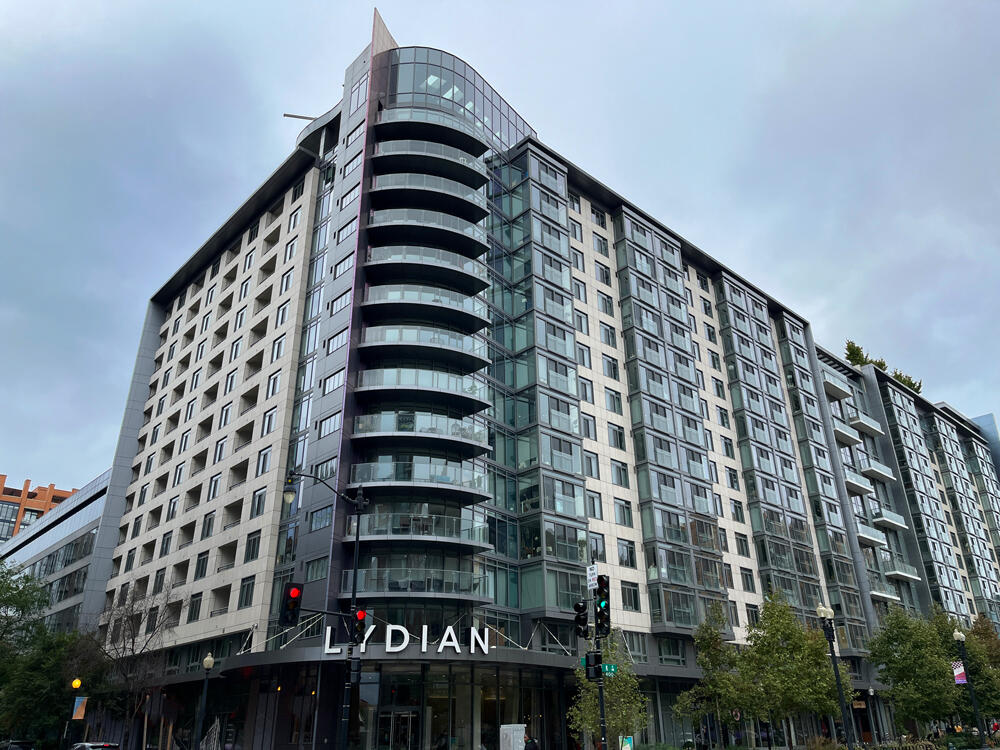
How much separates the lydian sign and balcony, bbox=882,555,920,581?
4875 cm

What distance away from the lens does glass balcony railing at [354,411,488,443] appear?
41094 mm

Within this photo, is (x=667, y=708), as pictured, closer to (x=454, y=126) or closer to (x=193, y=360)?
(x=454, y=126)

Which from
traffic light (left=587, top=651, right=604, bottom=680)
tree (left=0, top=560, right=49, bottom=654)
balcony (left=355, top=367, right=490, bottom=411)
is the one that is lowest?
traffic light (left=587, top=651, right=604, bottom=680)

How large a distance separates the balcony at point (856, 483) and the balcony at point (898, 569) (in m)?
6.47

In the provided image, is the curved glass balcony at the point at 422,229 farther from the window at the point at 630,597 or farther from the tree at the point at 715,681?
the tree at the point at 715,681

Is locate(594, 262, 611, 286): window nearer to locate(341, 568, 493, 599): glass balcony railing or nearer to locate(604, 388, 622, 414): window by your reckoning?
locate(604, 388, 622, 414): window

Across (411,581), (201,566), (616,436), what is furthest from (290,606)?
(616,436)

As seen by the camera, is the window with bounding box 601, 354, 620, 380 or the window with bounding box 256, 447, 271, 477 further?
the window with bounding box 601, 354, 620, 380

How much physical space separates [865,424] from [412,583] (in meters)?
59.4

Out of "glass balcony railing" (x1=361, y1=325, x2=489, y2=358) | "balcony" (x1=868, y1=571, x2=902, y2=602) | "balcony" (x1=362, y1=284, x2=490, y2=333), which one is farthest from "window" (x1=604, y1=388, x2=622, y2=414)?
"balcony" (x1=868, y1=571, x2=902, y2=602)

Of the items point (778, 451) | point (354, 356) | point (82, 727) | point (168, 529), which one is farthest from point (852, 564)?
point (82, 727)

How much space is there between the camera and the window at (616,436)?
51750mm

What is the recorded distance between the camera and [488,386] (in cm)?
4691

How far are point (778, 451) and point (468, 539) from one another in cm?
3546
